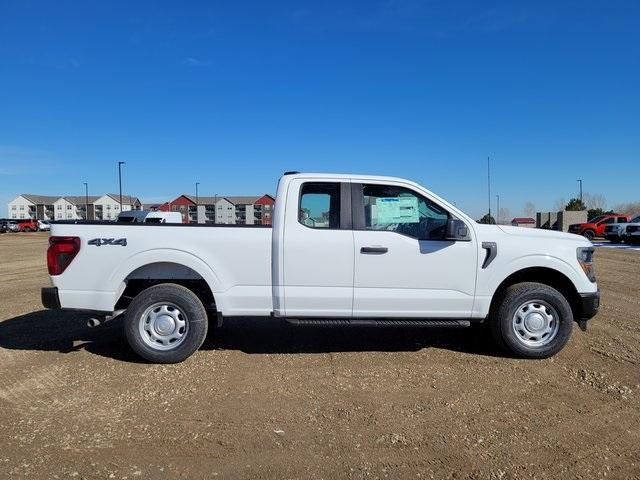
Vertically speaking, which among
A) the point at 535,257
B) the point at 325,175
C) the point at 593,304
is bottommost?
the point at 593,304

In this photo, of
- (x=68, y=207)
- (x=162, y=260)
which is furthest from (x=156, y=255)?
(x=68, y=207)

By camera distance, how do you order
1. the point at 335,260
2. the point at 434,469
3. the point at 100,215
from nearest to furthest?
the point at 434,469, the point at 335,260, the point at 100,215

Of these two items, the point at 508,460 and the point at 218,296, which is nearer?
the point at 508,460

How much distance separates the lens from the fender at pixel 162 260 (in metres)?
5.20

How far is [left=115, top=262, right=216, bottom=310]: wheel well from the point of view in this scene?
5.37 m

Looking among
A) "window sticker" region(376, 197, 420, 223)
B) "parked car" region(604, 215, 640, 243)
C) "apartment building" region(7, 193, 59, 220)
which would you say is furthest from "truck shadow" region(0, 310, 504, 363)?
"apartment building" region(7, 193, 59, 220)

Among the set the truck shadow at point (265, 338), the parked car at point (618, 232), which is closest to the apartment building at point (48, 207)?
the parked car at point (618, 232)

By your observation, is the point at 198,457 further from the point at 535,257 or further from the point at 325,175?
the point at 535,257

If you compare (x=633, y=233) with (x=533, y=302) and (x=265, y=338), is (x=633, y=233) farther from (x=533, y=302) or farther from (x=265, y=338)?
(x=265, y=338)

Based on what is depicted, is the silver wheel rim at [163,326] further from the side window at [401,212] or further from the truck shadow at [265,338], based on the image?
the side window at [401,212]

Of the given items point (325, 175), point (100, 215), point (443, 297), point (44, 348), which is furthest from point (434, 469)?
point (100, 215)

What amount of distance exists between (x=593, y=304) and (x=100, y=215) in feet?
375

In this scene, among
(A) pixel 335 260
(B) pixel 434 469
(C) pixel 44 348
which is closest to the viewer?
(B) pixel 434 469

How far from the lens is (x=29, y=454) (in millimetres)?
3363
